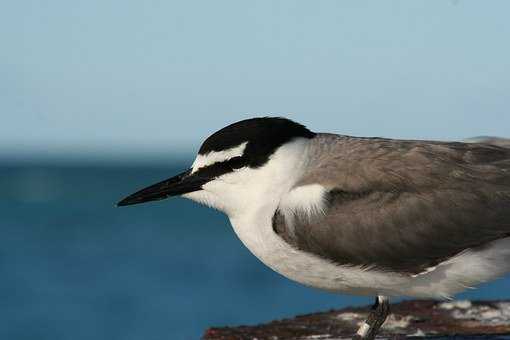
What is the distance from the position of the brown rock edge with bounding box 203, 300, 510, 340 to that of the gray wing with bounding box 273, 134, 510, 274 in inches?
43.9

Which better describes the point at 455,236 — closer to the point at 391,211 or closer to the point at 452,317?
the point at 391,211

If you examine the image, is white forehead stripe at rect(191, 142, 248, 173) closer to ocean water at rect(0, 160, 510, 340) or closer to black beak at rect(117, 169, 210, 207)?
black beak at rect(117, 169, 210, 207)

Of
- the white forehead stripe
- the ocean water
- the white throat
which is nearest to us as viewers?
the white throat

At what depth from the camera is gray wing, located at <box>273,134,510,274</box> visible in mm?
8719

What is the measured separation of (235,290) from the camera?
33344mm

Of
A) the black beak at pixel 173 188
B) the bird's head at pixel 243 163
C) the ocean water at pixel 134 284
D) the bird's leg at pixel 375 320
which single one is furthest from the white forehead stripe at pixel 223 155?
the ocean water at pixel 134 284

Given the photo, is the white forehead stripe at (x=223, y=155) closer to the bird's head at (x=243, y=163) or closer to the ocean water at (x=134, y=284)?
the bird's head at (x=243, y=163)

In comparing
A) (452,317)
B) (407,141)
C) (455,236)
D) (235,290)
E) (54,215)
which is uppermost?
(407,141)

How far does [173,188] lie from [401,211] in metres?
1.82

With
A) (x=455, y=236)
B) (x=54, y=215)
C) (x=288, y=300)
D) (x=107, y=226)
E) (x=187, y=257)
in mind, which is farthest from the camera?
(x=54, y=215)

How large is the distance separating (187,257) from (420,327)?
32875 mm

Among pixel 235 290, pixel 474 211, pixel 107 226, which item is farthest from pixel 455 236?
pixel 107 226

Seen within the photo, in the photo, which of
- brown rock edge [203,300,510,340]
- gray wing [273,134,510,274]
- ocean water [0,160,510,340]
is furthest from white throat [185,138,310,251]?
ocean water [0,160,510,340]

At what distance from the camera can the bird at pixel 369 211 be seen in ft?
28.6
